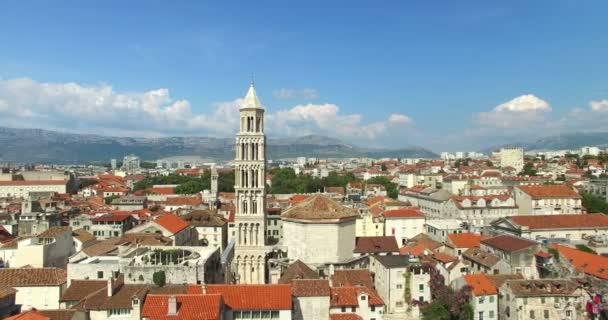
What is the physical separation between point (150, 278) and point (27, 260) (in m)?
16.5

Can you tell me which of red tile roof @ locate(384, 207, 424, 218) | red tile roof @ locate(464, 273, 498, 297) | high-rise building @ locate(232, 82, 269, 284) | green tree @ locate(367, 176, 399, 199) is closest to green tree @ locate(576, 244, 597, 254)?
red tile roof @ locate(464, 273, 498, 297)

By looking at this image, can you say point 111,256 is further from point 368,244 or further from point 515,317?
point 515,317

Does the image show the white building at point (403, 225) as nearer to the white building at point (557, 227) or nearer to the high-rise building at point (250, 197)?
the white building at point (557, 227)

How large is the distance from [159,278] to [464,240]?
125 ft

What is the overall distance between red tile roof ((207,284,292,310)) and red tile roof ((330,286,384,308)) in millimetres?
7124

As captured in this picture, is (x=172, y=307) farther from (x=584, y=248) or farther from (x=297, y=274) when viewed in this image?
(x=584, y=248)

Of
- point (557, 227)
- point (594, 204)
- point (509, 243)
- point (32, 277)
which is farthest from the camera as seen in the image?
point (594, 204)

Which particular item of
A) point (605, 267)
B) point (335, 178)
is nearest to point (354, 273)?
point (605, 267)

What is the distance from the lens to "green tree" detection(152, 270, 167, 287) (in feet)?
117

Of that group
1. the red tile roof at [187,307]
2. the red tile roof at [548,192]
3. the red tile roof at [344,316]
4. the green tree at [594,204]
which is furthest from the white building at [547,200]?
the red tile roof at [187,307]

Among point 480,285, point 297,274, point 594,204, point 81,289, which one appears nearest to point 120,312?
point 81,289

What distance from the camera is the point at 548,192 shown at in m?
80.4

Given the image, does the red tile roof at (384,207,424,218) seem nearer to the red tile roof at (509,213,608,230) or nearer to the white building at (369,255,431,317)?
the red tile roof at (509,213,608,230)

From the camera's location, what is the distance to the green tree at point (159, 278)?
35656mm
